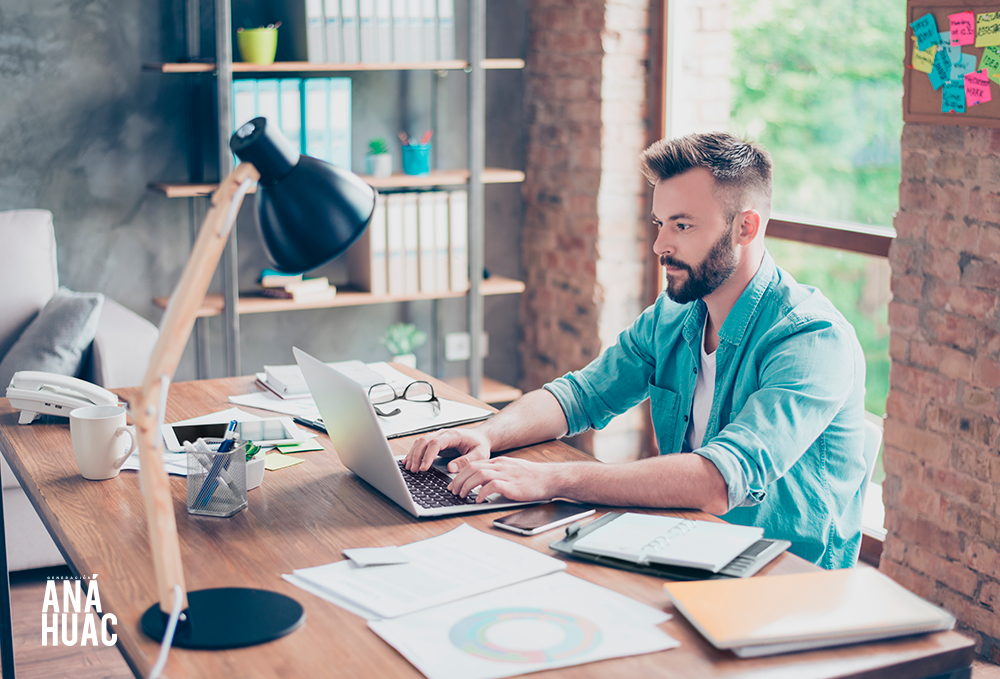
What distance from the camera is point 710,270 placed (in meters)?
1.81

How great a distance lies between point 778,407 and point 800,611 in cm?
49

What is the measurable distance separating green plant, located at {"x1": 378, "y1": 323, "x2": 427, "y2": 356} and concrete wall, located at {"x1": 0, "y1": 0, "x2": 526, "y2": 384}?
0.12 metres

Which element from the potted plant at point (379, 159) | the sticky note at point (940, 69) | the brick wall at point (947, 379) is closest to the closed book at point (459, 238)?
the potted plant at point (379, 159)

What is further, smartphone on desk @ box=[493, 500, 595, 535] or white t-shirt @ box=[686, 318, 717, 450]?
white t-shirt @ box=[686, 318, 717, 450]

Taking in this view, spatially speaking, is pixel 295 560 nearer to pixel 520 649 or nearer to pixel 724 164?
pixel 520 649

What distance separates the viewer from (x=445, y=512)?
148 cm

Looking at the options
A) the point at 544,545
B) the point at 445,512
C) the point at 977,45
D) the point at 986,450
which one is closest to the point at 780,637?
the point at 544,545

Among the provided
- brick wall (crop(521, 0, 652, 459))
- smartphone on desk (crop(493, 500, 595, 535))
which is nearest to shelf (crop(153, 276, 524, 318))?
brick wall (crop(521, 0, 652, 459))

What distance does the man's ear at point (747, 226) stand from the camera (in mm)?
1831

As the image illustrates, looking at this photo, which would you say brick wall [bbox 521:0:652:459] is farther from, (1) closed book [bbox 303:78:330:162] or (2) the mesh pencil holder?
(2) the mesh pencil holder

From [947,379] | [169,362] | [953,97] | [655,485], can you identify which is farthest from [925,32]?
[169,362]

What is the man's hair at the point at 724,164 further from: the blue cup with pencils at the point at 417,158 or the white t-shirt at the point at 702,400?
the blue cup with pencils at the point at 417,158

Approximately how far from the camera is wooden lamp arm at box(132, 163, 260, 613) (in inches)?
41.7

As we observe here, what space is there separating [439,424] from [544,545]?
582mm
